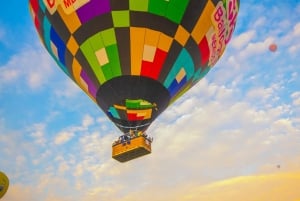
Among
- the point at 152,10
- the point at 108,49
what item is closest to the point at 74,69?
the point at 108,49

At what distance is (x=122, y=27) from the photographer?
12.9 metres

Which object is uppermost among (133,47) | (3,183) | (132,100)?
(133,47)

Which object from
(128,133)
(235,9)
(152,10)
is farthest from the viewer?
(235,9)

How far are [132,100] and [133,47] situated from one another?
6.38ft

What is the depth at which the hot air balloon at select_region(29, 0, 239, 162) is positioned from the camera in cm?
1287

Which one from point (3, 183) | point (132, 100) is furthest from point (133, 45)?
point (3, 183)

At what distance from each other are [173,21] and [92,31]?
114 inches

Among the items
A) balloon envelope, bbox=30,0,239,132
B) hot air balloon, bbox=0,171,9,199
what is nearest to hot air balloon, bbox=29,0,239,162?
balloon envelope, bbox=30,0,239,132

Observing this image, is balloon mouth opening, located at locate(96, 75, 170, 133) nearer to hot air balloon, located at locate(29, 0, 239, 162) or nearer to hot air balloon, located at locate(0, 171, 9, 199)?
hot air balloon, located at locate(29, 0, 239, 162)

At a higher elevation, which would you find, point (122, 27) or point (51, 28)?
point (51, 28)

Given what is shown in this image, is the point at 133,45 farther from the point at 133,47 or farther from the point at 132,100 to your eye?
the point at 132,100

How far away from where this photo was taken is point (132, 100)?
1363 centimetres

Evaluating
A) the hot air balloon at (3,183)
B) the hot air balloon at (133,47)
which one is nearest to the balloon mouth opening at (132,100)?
the hot air balloon at (133,47)

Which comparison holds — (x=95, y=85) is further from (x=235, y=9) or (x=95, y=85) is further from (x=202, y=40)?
(x=235, y=9)
